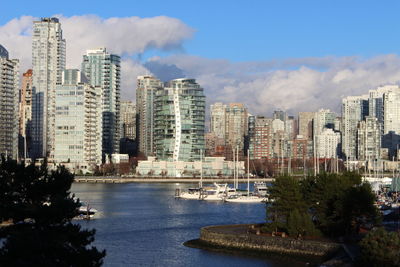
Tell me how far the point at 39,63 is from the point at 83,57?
11.9 metres

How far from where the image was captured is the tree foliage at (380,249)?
89.2 ft

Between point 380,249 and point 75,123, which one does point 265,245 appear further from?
point 75,123

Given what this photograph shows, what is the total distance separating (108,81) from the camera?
606 ft

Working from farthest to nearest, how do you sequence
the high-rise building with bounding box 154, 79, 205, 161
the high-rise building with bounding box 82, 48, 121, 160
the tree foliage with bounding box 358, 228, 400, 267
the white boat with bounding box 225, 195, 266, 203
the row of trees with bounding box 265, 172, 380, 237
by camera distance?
1. the high-rise building with bounding box 82, 48, 121, 160
2. the high-rise building with bounding box 154, 79, 205, 161
3. the white boat with bounding box 225, 195, 266, 203
4. the row of trees with bounding box 265, 172, 380, 237
5. the tree foliage with bounding box 358, 228, 400, 267

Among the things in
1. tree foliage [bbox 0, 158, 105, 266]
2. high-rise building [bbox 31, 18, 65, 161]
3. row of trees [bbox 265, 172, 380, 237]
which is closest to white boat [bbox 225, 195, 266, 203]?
row of trees [bbox 265, 172, 380, 237]

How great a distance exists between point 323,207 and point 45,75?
146 metres

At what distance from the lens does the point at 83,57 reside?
18738cm

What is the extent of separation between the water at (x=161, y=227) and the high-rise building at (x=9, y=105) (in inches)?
2829

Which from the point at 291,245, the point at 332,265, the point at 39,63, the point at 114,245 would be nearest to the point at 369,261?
the point at 332,265

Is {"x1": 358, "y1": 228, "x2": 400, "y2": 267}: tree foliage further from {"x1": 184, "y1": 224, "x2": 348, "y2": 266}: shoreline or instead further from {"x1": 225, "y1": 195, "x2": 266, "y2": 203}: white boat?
{"x1": 225, "y1": 195, "x2": 266, "y2": 203}: white boat

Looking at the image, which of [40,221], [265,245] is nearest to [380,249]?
[265,245]

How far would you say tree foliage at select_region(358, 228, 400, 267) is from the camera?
27.2 m

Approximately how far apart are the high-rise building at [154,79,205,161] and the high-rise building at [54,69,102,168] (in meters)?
13.6

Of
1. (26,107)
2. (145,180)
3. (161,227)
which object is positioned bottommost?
(161,227)
